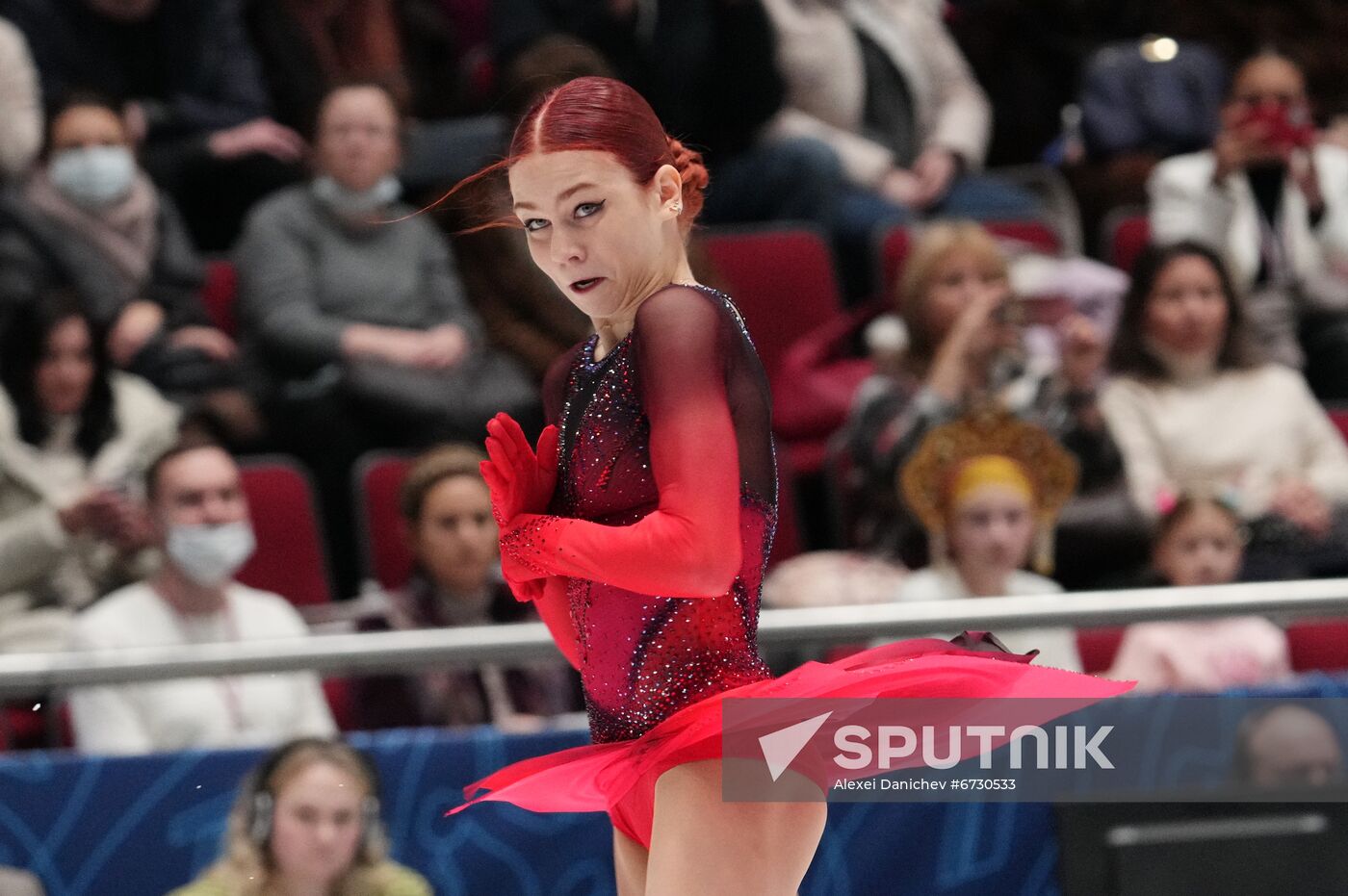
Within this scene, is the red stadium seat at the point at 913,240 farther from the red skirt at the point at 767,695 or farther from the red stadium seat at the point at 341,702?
the red skirt at the point at 767,695

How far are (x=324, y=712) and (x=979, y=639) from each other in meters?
1.27

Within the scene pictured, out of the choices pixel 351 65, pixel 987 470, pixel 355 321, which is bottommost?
pixel 987 470

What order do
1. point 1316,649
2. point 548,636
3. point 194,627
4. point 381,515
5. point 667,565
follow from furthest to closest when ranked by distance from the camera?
1. point 381,515
2. point 194,627
3. point 1316,649
4. point 548,636
5. point 667,565

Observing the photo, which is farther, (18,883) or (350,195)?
(350,195)

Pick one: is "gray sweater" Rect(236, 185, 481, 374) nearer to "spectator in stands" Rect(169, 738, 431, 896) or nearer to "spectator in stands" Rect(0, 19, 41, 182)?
"spectator in stands" Rect(0, 19, 41, 182)

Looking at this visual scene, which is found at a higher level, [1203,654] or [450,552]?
[450,552]

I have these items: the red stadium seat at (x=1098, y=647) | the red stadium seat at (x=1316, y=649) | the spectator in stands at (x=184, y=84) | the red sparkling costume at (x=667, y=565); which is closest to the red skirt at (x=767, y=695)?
the red sparkling costume at (x=667, y=565)

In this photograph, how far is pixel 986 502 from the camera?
3.73 meters

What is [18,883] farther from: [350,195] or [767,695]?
[350,195]

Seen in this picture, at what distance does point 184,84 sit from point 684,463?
3691 mm

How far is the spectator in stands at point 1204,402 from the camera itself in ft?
14.3


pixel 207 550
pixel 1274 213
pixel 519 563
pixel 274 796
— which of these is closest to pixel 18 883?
pixel 274 796

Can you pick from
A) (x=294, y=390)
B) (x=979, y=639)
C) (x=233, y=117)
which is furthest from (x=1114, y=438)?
(x=233, y=117)

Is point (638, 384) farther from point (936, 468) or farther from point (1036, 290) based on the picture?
point (1036, 290)
